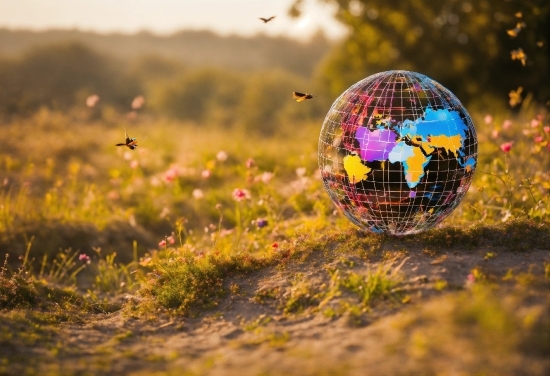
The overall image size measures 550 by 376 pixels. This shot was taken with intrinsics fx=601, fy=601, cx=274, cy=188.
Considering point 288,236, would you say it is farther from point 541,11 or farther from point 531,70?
point 531,70

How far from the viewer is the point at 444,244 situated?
6020 millimetres

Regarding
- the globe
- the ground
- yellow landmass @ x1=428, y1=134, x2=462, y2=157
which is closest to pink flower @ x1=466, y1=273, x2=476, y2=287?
the ground

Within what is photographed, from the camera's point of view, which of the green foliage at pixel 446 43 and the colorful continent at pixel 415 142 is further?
the green foliage at pixel 446 43

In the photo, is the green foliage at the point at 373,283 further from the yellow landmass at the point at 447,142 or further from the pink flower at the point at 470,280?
the yellow landmass at the point at 447,142

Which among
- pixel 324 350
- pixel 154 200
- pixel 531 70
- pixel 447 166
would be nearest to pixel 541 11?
pixel 531 70

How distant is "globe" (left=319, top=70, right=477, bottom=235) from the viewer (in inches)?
218

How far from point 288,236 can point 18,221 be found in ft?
12.7

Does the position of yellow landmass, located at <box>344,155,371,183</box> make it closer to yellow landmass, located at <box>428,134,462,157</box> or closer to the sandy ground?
yellow landmass, located at <box>428,134,462,157</box>

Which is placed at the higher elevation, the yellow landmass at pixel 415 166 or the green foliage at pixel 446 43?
the green foliage at pixel 446 43

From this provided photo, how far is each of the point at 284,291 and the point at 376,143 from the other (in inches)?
64.5

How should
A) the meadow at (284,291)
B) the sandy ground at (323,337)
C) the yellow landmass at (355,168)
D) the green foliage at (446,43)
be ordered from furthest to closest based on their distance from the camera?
the green foliage at (446,43), the yellow landmass at (355,168), the meadow at (284,291), the sandy ground at (323,337)

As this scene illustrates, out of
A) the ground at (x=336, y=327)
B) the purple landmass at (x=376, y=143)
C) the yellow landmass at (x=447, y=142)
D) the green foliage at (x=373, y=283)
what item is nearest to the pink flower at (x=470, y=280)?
the ground at (x=336, y=327)

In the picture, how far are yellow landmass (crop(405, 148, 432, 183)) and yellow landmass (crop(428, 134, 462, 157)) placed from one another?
0.47ft

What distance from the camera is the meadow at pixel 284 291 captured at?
13.6 feet
